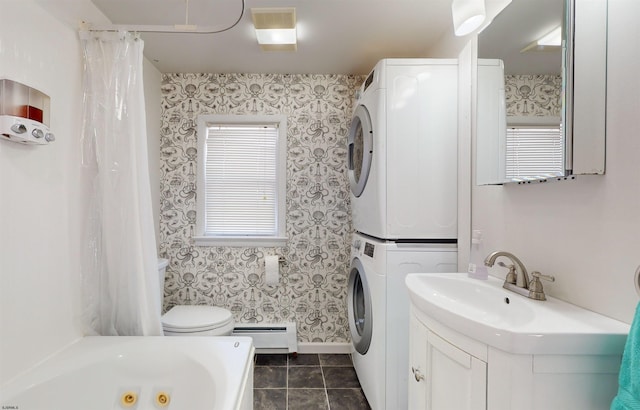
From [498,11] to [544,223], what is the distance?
3.46 ft

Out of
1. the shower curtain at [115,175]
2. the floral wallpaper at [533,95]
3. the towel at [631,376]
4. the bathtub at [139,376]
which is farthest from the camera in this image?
the shower curtain at [115,175]

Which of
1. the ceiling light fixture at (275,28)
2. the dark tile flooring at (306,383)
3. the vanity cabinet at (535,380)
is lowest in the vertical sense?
the dark tile flooring at (306,383)

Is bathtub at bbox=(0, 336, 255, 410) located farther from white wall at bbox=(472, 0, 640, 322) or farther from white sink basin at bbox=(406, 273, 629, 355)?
white wall at bbox=(472, 0, 640, 322)

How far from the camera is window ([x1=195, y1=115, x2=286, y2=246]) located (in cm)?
249

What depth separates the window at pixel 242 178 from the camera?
2.49m

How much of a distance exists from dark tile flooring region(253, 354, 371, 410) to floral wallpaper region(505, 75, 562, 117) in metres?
1.88

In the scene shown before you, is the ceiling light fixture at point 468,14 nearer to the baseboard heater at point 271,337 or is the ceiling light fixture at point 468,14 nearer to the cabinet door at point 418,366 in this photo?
Answer: the cabinet door at point 418,366

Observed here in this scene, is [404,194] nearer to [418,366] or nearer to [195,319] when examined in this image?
[418,366]

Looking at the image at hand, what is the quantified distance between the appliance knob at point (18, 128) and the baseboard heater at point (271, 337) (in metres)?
1.90

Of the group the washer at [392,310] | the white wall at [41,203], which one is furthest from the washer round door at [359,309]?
the white wall at [41,203]

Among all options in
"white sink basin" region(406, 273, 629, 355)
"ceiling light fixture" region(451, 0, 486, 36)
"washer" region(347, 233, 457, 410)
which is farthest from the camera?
"washer" region(347, 233, 457, 410)

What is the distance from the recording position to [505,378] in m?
0.74

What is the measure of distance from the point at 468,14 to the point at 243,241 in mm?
2130

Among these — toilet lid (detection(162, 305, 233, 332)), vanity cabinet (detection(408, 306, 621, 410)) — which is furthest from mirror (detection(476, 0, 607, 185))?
toilet lid (detection(162, 305, 233, 332))
